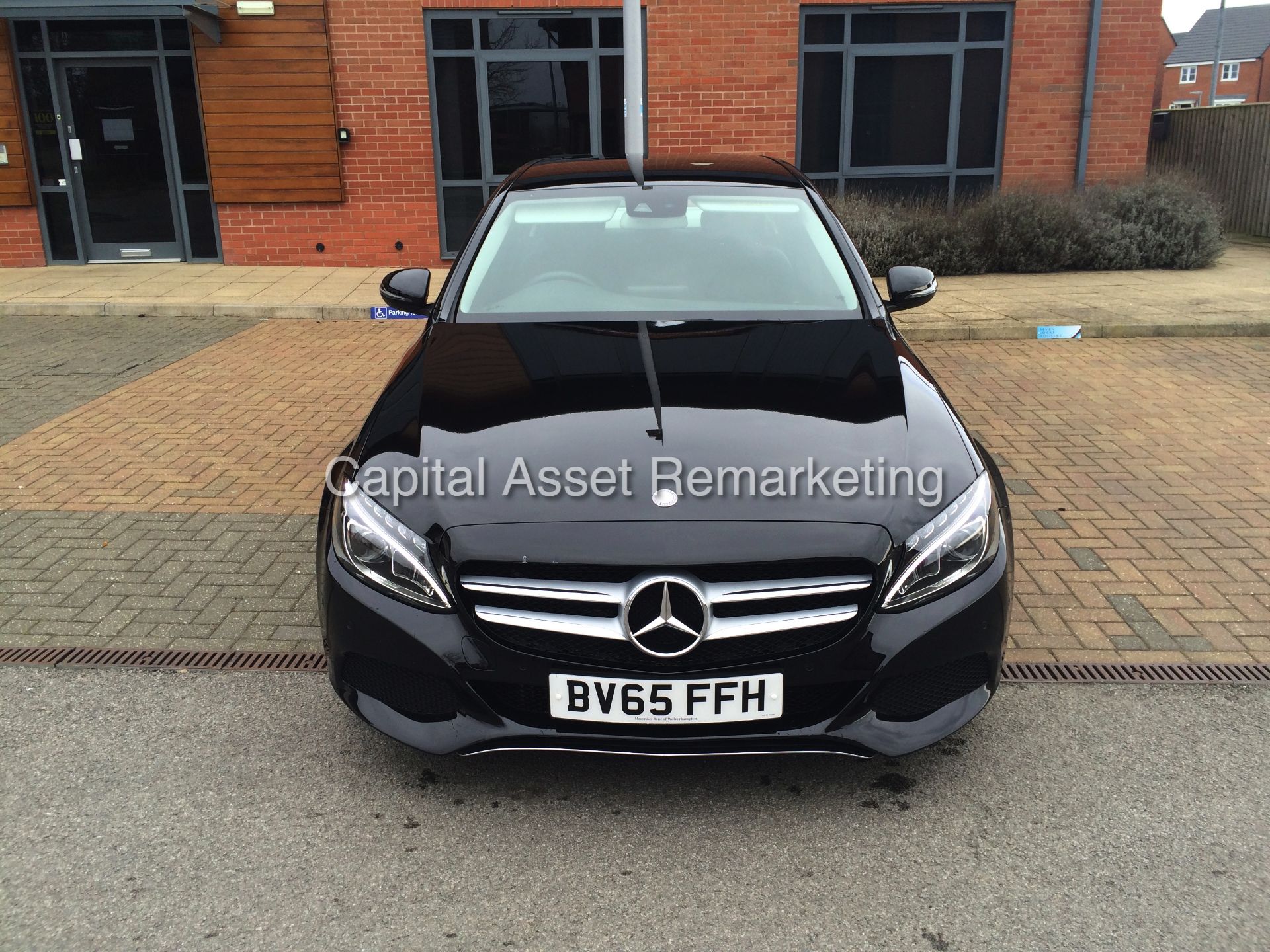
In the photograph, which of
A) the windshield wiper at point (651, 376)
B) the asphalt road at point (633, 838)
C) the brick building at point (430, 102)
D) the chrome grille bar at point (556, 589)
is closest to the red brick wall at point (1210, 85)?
the brick building at point (430, 102)

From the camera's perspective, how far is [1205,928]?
2.53 m

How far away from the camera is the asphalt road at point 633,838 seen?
8.40 feet

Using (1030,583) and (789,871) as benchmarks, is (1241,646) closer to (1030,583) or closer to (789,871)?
(1030,583)

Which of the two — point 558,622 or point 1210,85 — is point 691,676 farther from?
point 1210,85

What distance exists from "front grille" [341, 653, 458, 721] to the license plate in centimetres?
29

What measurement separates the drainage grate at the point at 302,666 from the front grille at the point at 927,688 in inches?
31.0

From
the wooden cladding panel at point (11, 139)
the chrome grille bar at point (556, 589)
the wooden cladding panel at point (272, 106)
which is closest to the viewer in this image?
the chrome grille bar at point (556, 589)

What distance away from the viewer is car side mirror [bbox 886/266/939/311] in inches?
175

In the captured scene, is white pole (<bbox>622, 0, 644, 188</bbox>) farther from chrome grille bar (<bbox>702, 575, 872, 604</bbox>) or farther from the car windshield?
chrome grille bar (<bbox>702, 575, 872, 604</bbox>)

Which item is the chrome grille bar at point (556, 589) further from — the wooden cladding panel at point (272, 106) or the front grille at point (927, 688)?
the wooden cladding panel at point (272, 106)

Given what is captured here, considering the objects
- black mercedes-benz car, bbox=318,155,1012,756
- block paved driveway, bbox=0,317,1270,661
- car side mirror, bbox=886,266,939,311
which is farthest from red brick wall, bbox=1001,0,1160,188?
black mercedes-benz car, bbox=318,155,1012,756

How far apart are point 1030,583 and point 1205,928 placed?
80.9 inches

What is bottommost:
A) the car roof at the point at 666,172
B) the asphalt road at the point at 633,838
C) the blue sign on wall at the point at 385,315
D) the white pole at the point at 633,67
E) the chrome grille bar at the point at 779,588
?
the asphalt road at the point at 633,838

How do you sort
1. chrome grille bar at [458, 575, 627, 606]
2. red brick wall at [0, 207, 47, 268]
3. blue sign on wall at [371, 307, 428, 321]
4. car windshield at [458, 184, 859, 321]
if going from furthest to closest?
red brick wall at [0, 207, 47, 268] → blue sign on wall at [371, 307, 428, 321] → car windshield at [458, 184, 859, 321] → chrome grille bar at [458, 575, 627, 606]
